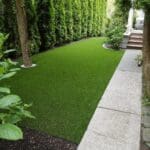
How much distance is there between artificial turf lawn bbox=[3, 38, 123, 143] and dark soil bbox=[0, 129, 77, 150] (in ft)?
0.45

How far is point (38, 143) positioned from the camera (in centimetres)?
292

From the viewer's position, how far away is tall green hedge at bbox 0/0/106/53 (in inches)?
289

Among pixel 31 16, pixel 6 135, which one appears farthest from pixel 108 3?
pixel 6 135

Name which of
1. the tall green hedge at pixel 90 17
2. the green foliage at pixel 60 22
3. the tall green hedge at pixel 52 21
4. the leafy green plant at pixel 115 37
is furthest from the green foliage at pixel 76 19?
the leafy green plant at pixel 115 37

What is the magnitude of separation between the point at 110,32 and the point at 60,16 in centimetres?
241

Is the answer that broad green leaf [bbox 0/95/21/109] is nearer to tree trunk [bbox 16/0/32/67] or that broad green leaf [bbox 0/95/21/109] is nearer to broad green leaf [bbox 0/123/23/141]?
broad green leaf [bbox 0/123/23/141]

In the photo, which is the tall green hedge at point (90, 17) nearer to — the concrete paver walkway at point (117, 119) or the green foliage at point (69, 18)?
the green foliage at point (69, 18)

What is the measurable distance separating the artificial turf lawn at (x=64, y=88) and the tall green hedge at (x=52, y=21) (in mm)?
1024

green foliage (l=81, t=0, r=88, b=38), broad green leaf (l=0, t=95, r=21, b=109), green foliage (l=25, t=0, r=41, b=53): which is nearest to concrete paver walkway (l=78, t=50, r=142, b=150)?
broad green leaf (l=0, t=95, r=21, b=109)

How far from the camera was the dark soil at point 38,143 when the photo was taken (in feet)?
Result: 9.29

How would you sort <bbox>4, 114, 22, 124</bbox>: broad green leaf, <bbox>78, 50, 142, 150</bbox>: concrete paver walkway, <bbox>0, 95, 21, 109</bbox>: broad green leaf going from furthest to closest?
<bbox>78, 50, 142, 150</bbox>: concrete paver walkway < <bbox>4, 114, 22, 124</bbox>: broad green leaf < <bbox>0, 95, 21, 109</bbox>: broad green leaf

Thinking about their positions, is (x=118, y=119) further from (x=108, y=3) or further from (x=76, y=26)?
(x=108, y=3)

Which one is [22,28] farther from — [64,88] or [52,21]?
[52,21]

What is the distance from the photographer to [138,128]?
339cm
